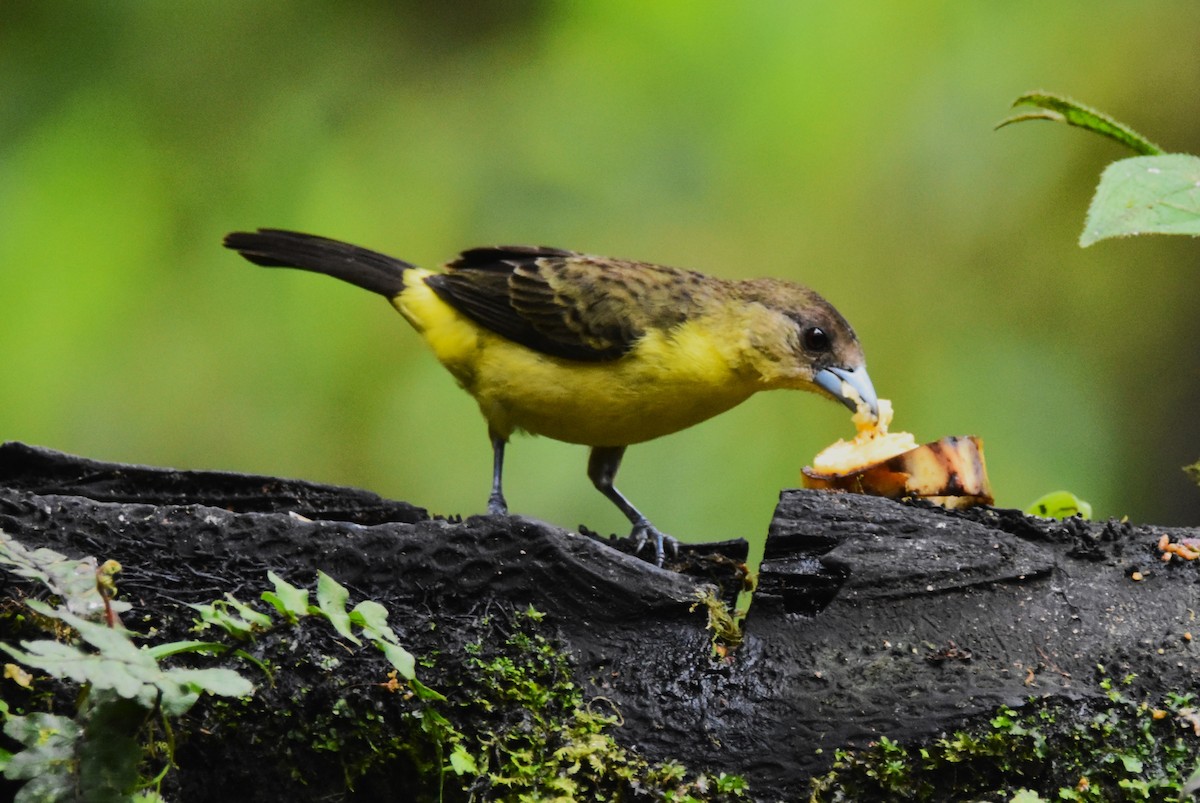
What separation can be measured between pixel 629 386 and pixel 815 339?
64 centimetres

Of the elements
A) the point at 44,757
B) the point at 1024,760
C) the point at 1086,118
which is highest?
the point at 1086,118

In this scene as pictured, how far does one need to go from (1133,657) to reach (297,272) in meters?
4.48

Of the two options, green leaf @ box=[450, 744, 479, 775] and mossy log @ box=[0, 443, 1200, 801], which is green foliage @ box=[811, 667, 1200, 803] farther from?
green leaf @ box=[450, 744, 479, 775]

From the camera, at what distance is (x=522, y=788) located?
2.21 metres

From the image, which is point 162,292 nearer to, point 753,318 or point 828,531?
point 753,318

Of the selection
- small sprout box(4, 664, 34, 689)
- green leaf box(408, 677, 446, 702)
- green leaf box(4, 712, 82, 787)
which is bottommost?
green leaf box(4, 712, 82, 787)

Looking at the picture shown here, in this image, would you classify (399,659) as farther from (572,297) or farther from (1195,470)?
(572,297)

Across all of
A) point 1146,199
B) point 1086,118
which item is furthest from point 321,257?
point 1146,199

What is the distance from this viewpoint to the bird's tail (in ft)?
15.4

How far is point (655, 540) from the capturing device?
3.84 meters

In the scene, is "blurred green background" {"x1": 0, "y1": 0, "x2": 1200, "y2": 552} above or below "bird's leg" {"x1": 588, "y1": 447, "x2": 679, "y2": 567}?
above

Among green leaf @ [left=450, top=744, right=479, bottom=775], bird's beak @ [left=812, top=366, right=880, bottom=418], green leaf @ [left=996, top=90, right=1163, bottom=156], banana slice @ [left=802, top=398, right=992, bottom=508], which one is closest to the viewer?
green leaf @ [left=450, top=744, right=479, bottom=775]

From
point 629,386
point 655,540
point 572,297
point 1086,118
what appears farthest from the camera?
point 572,297

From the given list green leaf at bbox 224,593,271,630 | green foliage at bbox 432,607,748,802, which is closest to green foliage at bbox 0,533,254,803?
green leaf at bbox 224,593,271,630
